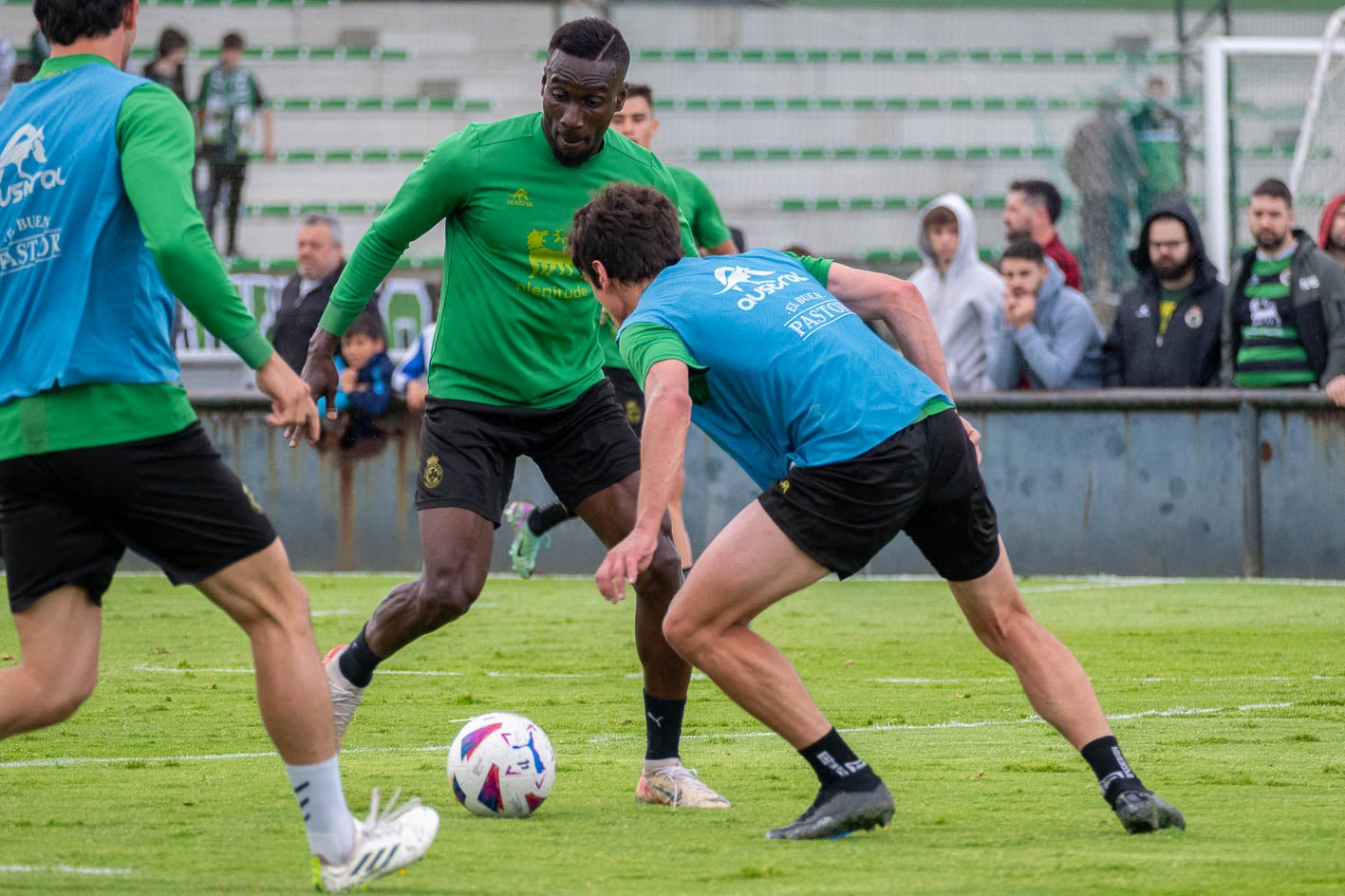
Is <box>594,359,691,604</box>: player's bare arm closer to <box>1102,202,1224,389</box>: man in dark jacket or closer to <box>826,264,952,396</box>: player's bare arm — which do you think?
<box>826,264,952,396</box>: player's bare arm

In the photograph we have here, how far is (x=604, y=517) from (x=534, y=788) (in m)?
1.24

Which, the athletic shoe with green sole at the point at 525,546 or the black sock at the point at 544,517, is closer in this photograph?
the black sock at the point at 544,517

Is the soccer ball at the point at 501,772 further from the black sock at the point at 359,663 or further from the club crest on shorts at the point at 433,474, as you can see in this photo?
the club crest on shorts at the point at 433,474

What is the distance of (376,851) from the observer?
15.4ft

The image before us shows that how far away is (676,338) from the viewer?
211 inches

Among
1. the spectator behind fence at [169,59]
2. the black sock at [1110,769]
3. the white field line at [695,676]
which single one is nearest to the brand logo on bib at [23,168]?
the black sock at [1110,769]

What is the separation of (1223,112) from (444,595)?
13120 mm

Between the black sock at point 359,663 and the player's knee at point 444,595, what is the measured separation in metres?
0.29

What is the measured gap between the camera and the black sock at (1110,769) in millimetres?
5395

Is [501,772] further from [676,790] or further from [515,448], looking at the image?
[515,448]

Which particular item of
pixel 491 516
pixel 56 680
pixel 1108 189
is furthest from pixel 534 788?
pixel 1108 189

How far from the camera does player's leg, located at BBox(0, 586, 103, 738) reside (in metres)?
4.89

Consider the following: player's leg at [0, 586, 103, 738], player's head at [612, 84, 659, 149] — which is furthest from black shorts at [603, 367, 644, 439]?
player's leg at [0, 586, 103, 738]

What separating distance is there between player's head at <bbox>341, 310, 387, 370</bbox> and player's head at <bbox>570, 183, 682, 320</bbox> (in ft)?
29.6
